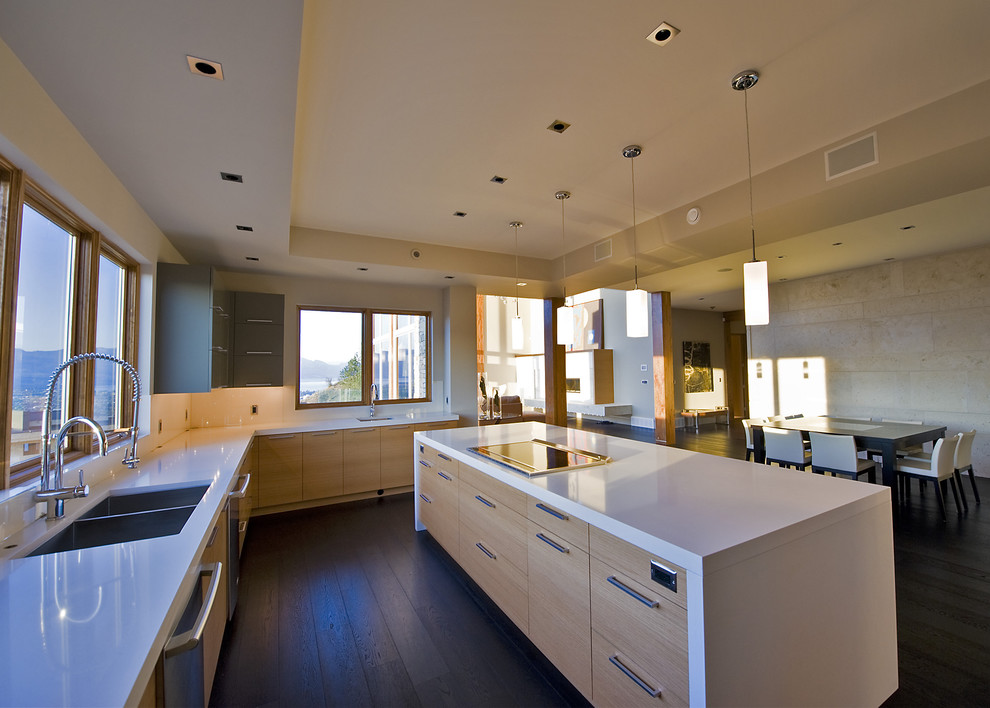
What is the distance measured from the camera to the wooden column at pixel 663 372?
23.7 ft

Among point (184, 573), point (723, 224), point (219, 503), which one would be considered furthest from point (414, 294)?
point (184, 573)

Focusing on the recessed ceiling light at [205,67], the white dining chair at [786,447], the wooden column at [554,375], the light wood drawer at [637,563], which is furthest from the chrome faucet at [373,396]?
the white dining chair at [786,447]

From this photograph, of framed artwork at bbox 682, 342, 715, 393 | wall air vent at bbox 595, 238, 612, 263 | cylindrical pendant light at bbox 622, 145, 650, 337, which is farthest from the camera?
framed artwork at bbox 682, 342, 715, 393

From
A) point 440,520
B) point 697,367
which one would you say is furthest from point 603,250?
point 697,367

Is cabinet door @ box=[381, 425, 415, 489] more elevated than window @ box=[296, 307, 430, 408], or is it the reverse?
window @ box=[296, 307, 430, 408]

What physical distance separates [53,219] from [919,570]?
539 cm

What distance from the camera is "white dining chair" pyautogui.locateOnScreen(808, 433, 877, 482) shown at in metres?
3.91

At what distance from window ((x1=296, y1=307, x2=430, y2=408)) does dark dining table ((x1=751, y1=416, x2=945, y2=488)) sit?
4035 millimetres

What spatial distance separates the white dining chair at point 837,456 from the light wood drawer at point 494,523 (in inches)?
139

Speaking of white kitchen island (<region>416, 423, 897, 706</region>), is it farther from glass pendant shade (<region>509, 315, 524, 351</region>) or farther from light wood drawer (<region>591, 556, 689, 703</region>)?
glass pendant shade (<region>509, 315, 524, 351</region>)

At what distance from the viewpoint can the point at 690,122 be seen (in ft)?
8.30

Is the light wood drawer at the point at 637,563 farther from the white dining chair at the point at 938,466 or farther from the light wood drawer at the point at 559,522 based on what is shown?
the white dining chair at the point at 938,466

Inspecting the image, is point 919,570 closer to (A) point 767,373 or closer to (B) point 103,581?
(B) point 103,581

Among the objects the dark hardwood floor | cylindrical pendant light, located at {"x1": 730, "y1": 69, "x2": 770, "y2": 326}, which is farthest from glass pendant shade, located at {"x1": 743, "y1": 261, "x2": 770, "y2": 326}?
the dark hardwood floor
